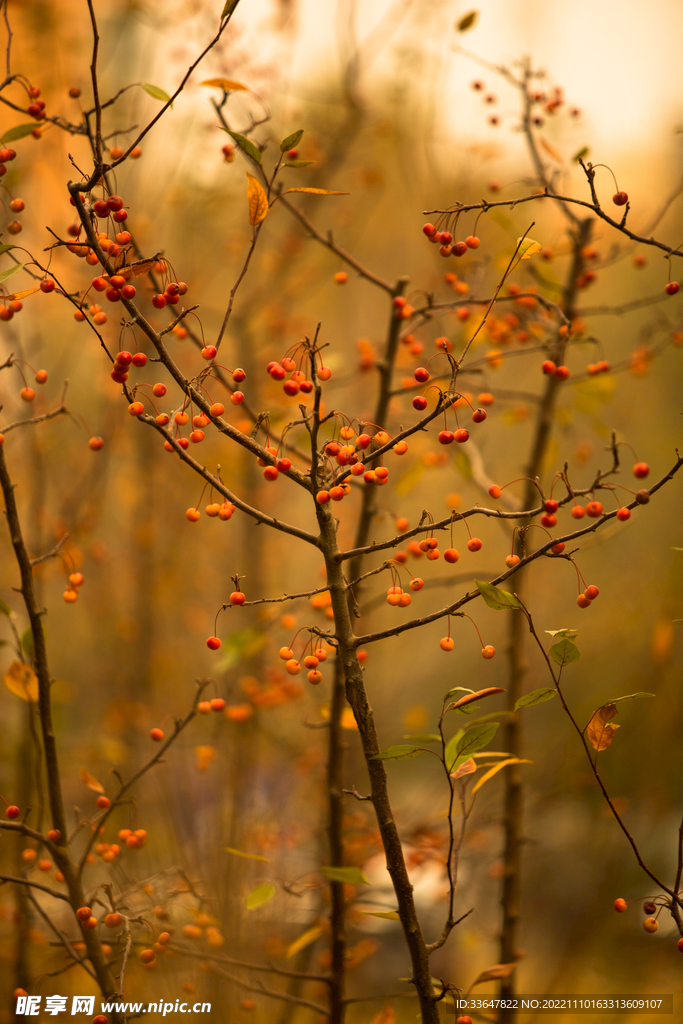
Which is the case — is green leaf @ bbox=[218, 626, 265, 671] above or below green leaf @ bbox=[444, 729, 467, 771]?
above

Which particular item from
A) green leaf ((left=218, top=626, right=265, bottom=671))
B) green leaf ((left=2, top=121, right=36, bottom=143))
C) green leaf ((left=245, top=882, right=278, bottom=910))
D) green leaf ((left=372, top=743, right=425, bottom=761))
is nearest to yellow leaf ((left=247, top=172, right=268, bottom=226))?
green leaf ((left=2, top=121, right=36, bottom=143))

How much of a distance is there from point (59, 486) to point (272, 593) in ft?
2.31

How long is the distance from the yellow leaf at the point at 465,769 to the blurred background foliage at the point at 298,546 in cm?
36

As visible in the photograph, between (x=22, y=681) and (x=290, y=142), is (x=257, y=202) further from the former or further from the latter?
(x=22, y=681)

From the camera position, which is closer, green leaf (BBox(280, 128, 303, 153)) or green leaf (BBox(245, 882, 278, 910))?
green leaf (BBox(280, 128, 303, 153))

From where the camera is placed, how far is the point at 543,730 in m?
2.26

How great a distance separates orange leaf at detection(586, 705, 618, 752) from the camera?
63 centimetres

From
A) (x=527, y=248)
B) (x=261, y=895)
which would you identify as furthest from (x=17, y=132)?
(x=261, y=895)

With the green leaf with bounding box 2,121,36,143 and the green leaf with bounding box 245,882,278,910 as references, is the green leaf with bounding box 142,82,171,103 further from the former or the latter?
the green leaf with bounding box 245,882,278,910

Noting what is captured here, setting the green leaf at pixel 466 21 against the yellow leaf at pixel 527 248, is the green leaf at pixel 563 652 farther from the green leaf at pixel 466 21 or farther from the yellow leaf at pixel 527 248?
the green leaf at pixel 466 21

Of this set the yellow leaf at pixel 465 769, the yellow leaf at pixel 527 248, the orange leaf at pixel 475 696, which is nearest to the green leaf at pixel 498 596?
the orange leaf at pixel 475 696

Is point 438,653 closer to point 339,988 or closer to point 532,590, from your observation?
point 532,590

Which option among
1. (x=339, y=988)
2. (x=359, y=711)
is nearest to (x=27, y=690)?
(x=359, y=711)

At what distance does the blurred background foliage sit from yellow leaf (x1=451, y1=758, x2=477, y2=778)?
364 mm
